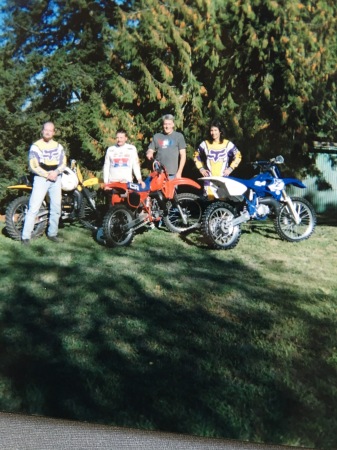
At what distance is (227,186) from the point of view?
256 centimetres

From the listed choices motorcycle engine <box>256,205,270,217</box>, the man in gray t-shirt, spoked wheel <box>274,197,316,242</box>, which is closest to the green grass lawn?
spoked wheel <box>274,197,316,242</box>

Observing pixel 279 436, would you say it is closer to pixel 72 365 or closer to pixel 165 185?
pixel 72 365

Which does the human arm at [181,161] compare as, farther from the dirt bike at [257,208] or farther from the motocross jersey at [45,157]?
the motocross jersey at [45,157]

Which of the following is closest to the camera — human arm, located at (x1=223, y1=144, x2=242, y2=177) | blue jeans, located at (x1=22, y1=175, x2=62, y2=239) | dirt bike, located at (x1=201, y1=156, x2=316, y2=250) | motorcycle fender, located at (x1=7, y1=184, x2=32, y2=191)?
dirt bike, located at (x1=201, y1=156, x2=316, y2=250)

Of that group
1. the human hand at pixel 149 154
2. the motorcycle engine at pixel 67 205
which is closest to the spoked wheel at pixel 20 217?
the motorcycle engine at pixel 67 205

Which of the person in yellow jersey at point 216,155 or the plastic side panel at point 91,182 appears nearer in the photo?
the person in yellow jersey at point 216,155

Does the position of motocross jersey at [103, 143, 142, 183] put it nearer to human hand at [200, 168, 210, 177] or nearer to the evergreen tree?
the evergreen tree

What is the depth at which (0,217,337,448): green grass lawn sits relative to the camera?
1593mm

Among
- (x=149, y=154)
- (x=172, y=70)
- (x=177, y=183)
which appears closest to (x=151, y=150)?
(x=149, y=154)

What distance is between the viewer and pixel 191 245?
2473mm

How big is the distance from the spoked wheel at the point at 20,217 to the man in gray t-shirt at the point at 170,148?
657 millimetres

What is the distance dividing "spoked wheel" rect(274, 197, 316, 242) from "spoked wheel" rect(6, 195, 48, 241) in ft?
3.74

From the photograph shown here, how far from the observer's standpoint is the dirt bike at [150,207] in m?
2.42

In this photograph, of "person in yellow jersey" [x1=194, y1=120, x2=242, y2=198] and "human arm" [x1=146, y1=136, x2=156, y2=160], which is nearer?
"person in yellow jersey" [x1=194, y1=120, x2=242, y2=198]
